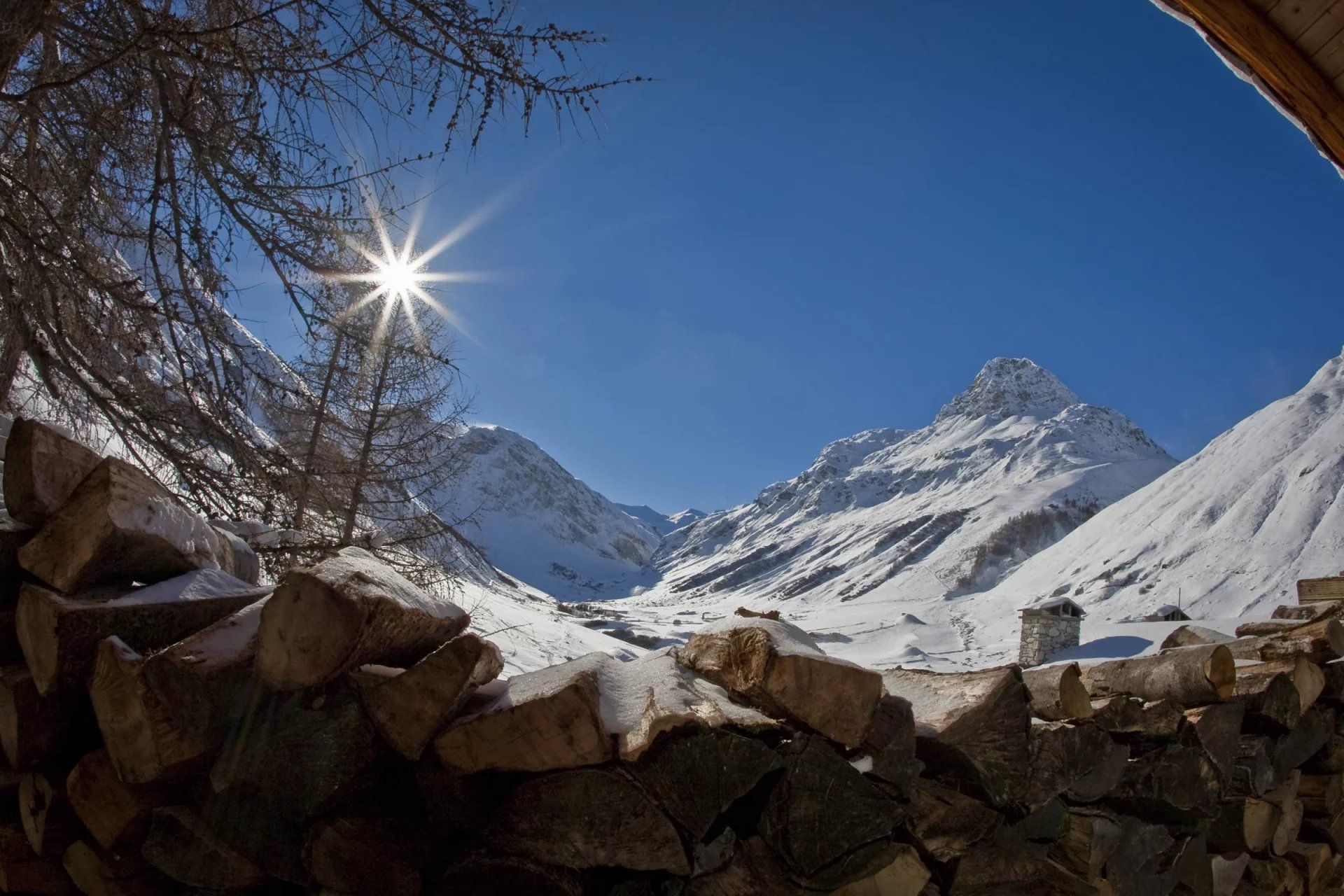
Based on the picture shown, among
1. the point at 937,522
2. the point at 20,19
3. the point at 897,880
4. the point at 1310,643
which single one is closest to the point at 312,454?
the point at 20,19

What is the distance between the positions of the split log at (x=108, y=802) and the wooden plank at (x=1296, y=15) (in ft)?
11.5

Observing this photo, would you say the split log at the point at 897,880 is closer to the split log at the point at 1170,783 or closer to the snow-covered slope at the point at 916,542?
the split log at the point at 1170,783

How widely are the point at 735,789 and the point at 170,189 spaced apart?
3.65 m

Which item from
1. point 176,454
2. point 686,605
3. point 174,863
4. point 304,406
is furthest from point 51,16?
point 686,605

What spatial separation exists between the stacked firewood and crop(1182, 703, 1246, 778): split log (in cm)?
105

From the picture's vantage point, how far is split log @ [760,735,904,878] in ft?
6.43

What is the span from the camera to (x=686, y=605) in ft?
336

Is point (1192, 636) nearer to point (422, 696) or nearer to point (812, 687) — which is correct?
point (812, 687)

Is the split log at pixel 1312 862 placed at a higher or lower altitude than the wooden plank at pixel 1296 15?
lower

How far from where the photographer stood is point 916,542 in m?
111

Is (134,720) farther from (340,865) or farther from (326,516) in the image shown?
(326,516)

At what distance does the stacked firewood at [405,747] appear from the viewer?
1.77m

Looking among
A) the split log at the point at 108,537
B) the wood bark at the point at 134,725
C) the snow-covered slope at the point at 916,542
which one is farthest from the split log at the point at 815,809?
the snow-covered slope at the point at 916,542

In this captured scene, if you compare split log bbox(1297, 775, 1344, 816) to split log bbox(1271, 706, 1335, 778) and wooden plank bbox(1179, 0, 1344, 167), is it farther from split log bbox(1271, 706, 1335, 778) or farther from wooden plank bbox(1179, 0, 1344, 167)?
wooden plank bbox(1179, 0, 1344, 167)
